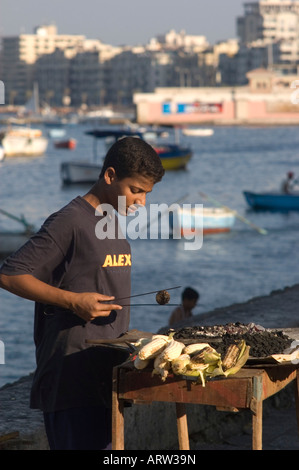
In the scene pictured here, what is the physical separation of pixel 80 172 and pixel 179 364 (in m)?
51.8

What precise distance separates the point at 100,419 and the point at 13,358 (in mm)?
12311

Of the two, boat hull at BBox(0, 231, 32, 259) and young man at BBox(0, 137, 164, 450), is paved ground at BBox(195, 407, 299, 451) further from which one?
boat hull at BBox(0, 231, 32, 259)

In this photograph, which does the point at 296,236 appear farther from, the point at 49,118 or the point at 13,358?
the point at 49,118

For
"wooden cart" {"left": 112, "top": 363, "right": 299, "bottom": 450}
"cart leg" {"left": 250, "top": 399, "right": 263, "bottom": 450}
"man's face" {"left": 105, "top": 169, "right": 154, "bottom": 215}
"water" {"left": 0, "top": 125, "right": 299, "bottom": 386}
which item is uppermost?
"man's face" {"left": 105, "top": 169, "right": 154, "bottom": 215}

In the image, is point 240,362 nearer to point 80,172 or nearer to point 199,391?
point 199,391

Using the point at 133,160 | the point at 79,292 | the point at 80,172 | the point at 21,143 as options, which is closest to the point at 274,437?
the point at 79,292

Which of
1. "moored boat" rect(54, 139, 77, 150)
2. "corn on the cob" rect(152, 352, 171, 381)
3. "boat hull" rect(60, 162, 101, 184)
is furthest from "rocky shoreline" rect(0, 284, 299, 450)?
"moored boat" rect(54, 139, 77, 150)

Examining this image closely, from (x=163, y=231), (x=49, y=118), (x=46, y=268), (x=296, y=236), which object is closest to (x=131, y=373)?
(x=46, y=268)

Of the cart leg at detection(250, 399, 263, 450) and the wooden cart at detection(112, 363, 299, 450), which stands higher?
the wooden cart at detection(112, 363, 299, 450)

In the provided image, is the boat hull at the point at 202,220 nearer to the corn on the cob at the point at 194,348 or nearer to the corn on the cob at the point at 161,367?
the corn on the cob at the point at 194,348

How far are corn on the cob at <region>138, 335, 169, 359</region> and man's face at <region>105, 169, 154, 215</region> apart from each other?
21.0 inches

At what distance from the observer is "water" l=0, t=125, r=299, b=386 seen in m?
19.5
